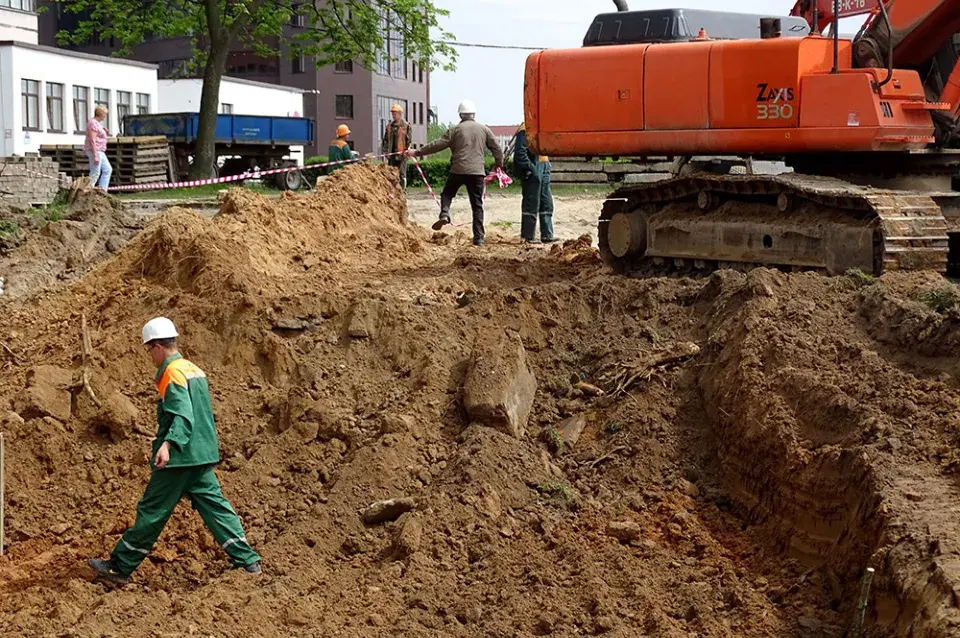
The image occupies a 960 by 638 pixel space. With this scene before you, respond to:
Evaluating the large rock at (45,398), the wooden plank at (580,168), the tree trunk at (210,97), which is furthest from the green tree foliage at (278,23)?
the large rock at (45,398)

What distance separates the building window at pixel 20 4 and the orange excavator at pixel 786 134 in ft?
140

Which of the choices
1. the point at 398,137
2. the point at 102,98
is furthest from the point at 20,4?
the point at 398,137

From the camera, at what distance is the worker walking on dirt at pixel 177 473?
675 centimetres

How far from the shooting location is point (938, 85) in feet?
36.0

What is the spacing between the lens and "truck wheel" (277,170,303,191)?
101ft

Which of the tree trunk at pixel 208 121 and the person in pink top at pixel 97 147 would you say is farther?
the tree trunk at pixel 208 121

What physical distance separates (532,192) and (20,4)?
134 feet

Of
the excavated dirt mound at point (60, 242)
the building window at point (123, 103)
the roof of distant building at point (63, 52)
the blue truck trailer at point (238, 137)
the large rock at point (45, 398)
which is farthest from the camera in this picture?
the building window at point (123, 103)

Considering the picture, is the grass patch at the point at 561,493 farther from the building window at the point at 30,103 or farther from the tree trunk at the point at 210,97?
the building window at the point at 30,103

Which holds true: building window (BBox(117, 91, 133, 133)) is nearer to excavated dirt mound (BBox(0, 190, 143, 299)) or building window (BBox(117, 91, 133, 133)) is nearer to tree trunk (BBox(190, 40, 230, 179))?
tree trunk (BBox(190, 40, 230, 179))

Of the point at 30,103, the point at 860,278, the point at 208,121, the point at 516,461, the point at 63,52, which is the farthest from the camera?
the point at 63,52

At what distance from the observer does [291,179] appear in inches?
1217

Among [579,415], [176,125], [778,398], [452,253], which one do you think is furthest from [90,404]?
[176,125]

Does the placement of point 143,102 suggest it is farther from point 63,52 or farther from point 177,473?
point 177,473
